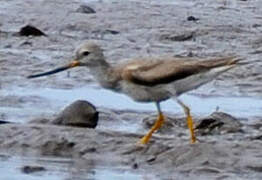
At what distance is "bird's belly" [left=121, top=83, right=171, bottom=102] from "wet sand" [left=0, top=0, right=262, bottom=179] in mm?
387

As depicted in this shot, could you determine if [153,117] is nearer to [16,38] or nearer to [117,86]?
[117,86]

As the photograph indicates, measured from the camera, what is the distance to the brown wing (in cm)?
944

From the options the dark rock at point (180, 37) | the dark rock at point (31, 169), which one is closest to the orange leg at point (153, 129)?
the dark rock at point (31, 169)

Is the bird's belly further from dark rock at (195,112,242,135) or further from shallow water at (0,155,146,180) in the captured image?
dark rock at (195,112,242,135)

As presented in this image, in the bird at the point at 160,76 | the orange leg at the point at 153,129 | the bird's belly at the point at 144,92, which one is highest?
the bird at the point at 160,76

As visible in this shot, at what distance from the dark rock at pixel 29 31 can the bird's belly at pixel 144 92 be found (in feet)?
17.3

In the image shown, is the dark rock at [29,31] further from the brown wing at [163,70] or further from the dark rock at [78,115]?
the brown wing at [163,70]

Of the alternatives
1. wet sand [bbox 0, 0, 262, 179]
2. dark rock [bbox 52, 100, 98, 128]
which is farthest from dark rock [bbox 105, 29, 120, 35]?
dark rock [bbox 52, 100, 98, 128]

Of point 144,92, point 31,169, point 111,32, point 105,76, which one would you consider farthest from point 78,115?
point 111,32

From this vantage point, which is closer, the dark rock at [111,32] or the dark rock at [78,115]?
the dark rock at [78,115]

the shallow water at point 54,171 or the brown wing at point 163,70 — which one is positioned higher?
the brown wing at point 163,70

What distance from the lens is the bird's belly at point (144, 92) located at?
9.49 metres

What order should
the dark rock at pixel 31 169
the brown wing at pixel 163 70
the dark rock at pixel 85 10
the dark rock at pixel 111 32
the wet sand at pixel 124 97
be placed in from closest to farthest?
the dark rock at pixel 31 169 < the wet sand at pixel 124 97 < the brown wing at pixel 163 70 < the dark rock at pixel 111 32 < the dark rock at pixel 85 10

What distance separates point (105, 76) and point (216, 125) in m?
1.25
